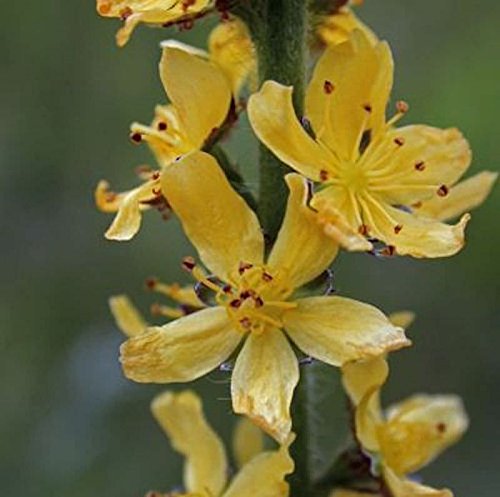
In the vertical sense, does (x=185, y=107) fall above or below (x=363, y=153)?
above

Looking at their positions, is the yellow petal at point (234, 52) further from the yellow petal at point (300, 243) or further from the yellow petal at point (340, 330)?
the yellow petal at point (340, 330)

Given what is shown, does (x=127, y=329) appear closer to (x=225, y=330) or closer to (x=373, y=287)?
(x=225, y=330)

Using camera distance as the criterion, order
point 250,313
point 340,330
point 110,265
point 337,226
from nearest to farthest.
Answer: point 337,226
point 340,330
point 250,313
point 110,265

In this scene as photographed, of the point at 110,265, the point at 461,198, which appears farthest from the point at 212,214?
the point at 110,265

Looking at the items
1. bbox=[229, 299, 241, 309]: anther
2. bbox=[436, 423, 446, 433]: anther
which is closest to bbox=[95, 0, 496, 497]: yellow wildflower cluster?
bbox=[229, 299, 241, 309]: anther

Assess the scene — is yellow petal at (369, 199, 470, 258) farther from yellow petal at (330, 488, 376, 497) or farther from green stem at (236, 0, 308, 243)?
yellow petal at (330, 488, 376, 497)

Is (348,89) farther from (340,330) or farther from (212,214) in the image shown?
(340,330)

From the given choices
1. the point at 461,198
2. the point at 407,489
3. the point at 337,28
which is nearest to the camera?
the point at 407,489
